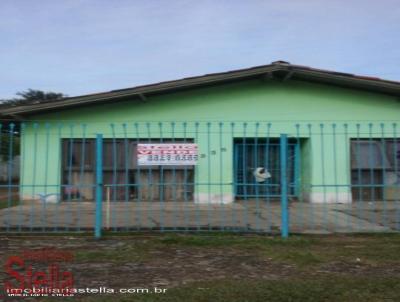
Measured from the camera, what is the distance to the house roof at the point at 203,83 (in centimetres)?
1520

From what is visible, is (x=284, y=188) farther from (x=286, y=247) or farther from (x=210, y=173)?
(x=210, y=173)

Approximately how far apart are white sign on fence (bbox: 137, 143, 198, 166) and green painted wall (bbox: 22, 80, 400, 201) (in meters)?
6.67

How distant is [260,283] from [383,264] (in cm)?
210

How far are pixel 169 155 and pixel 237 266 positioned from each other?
312 centimetres

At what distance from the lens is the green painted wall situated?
16016 mm

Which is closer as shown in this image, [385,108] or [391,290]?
[391,290]

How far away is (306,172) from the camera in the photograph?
16.5m

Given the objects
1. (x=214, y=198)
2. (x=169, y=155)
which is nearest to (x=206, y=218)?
(x=169, y=155)

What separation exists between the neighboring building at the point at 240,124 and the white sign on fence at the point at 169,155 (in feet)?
20.5

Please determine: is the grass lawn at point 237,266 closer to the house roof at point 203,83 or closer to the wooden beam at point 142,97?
the house roof at point 203,83

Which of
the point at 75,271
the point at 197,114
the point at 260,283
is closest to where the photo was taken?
the point at 260,283

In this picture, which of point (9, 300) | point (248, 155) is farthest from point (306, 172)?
point (9, 300)

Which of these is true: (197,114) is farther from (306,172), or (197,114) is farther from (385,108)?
(385,108)

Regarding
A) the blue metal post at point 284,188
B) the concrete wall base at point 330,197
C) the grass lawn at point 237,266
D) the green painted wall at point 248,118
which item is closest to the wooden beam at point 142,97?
the green painted wall at point 248,118
